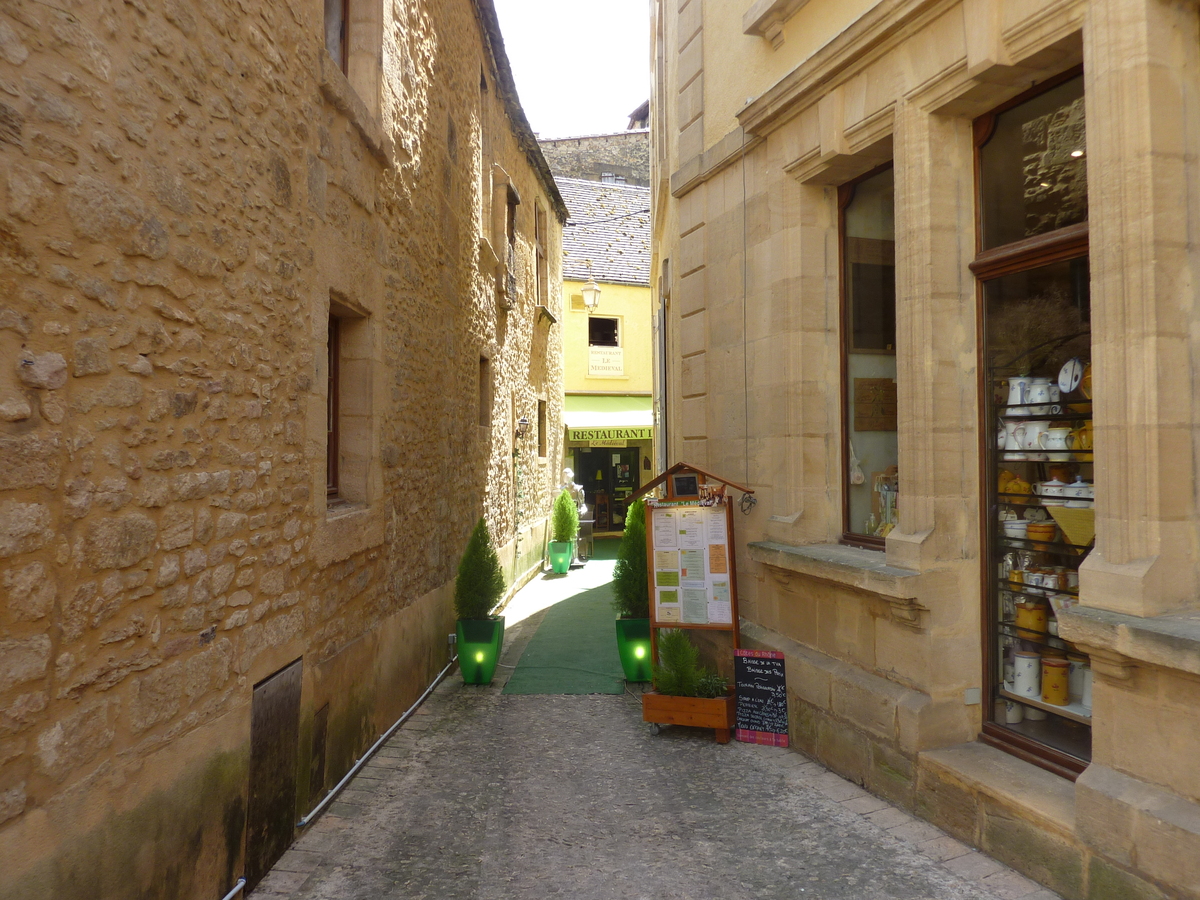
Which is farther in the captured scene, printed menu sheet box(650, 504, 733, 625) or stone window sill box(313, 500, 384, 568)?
printed menu sheet box(650, 504, 733, 625)

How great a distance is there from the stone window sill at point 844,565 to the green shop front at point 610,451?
12.6 m

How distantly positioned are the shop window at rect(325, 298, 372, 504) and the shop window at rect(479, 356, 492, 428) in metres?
4.23

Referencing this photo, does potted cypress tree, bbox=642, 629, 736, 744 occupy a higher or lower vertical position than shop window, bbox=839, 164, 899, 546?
lower

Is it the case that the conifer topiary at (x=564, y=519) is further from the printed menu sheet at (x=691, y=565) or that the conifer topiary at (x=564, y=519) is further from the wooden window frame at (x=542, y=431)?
the printed menu sheet at (x=691, y=565)

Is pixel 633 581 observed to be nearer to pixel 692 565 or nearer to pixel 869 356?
pixel 692 565

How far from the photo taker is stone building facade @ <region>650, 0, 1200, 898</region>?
9.57 feet

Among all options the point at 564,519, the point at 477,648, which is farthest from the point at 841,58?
the point at 564,519

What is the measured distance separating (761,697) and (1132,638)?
2522 mm

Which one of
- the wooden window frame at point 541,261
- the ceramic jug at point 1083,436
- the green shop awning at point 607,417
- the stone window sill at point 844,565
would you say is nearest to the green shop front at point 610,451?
the green shop awning at point 607,417

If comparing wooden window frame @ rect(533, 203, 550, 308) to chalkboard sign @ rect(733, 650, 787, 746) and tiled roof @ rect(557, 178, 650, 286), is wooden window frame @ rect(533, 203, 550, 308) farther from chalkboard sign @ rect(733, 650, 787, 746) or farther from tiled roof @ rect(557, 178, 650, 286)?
chalkboard sign @ rect(733, 650, 787, 746)

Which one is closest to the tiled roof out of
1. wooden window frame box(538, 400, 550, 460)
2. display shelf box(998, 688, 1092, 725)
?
wooden window frame box(538, 400, 550, 460)

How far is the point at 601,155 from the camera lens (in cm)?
2755

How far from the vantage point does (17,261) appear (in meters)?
2.19

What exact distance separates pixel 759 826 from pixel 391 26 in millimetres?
5200
